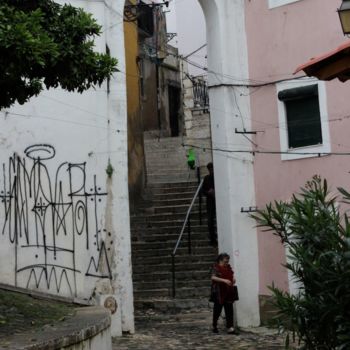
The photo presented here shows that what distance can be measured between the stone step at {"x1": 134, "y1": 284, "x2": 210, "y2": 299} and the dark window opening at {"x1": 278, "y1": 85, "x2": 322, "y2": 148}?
3555mm

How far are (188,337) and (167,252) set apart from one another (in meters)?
3.84

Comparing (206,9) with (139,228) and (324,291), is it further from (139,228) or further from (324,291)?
(324,291)

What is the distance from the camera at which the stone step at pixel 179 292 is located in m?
14.4

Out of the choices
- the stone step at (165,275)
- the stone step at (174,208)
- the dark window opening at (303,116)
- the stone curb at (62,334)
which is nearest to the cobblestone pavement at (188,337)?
the stone step at (165,275)

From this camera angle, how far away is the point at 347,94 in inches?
507

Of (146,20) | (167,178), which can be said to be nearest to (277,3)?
(167,178)

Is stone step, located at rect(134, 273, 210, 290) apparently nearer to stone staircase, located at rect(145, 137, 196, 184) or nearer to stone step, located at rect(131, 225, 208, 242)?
stone step, located at rect(131, 225, 208, 242)

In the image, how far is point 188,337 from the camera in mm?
12133

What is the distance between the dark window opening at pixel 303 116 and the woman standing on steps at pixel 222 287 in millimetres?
2761

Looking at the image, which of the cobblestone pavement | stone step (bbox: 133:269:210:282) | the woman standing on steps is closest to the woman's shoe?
the cobblestone pavement

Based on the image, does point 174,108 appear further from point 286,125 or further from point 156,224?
point 286,125

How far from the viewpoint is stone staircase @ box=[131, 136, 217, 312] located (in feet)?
47.4

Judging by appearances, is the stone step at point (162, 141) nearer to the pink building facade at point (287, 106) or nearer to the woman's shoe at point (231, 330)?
the pink building facade at point (287, 106)

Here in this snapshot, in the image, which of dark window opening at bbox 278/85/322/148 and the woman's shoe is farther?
dark window opening at bbox 278/85/322/148
